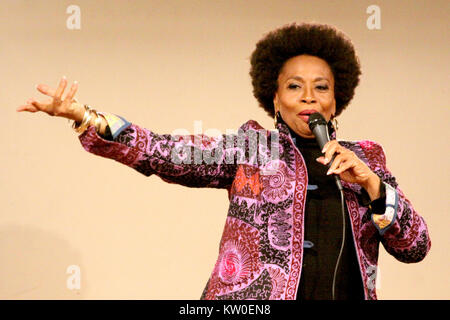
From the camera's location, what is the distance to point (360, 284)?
1.38 meters

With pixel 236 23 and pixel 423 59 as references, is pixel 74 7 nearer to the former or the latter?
pixel 236 23

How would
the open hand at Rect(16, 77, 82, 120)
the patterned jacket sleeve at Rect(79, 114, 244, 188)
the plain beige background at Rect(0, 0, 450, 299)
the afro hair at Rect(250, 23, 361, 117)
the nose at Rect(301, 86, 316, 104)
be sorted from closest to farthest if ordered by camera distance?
the open hand at Rect(16, 77, 82, 120) < the patterned jacket sleeve at Rect(79, 114, 244, 188) < the nose at Rect(301, 86, 316, 104) < the afro hair at Rect(250, 23, 361, 117) < the plain beige background at Rect(0, 0, 450, 299)

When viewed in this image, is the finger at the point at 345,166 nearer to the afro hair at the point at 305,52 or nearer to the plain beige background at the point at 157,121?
the afro hair at the point at 305,52

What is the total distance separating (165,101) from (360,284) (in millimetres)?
1240

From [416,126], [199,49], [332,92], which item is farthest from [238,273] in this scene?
[416,126]

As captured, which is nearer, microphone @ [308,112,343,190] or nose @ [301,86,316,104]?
microphone @ [308,112,343,190]

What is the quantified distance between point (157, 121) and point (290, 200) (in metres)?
1.08

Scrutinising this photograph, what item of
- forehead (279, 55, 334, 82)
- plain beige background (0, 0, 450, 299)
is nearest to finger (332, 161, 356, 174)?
forehead (279, 55, 334, 82)

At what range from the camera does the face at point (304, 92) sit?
148 centimetres

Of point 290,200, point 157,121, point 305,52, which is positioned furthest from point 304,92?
point 157,121

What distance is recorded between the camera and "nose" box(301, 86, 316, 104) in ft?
4.86

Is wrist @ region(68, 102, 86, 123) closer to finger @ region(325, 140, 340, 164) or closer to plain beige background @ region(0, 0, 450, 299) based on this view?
finger @ region(325, 140, 340, 164)

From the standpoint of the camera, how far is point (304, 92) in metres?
1.49

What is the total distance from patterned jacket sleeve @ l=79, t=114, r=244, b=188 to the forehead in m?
0.26
